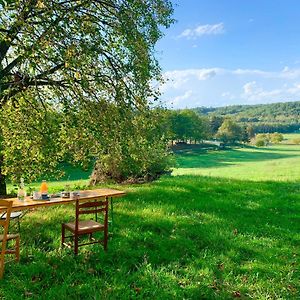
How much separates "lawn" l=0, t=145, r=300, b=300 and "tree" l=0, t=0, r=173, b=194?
12.4 feet

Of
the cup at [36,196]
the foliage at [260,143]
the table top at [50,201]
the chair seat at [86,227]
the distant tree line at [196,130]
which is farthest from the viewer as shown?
the foliage at [260,143]

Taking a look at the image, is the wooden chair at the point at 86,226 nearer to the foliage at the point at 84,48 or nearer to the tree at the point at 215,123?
the foliage at the point at 84,48

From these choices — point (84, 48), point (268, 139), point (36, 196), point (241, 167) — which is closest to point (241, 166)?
point (241, 167)

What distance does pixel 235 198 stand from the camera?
1288 cm

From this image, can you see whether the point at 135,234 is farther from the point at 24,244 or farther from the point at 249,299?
the point at 249,299

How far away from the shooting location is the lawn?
562cm

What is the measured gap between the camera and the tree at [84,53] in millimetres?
8617

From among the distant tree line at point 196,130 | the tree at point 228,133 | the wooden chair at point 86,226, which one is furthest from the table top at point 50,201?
the tree at point 228,133

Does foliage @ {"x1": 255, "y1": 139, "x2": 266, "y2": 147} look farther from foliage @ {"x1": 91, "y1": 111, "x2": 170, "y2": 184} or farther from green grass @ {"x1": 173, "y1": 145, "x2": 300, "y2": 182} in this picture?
foliage @ {"x1": 91, "y1": 111, "x2": 170, "y2": 184}

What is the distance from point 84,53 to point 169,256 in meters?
5.68

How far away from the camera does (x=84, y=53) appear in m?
9.15

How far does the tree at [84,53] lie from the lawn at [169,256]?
3.78 metres

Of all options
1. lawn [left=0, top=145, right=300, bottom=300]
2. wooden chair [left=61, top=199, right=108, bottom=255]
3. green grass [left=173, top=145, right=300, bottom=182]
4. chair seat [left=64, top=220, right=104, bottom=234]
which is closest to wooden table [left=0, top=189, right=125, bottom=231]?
wooden chair [left=61, top=199, right=108, bottom=255]

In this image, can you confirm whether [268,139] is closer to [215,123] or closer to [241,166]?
[215,123]
